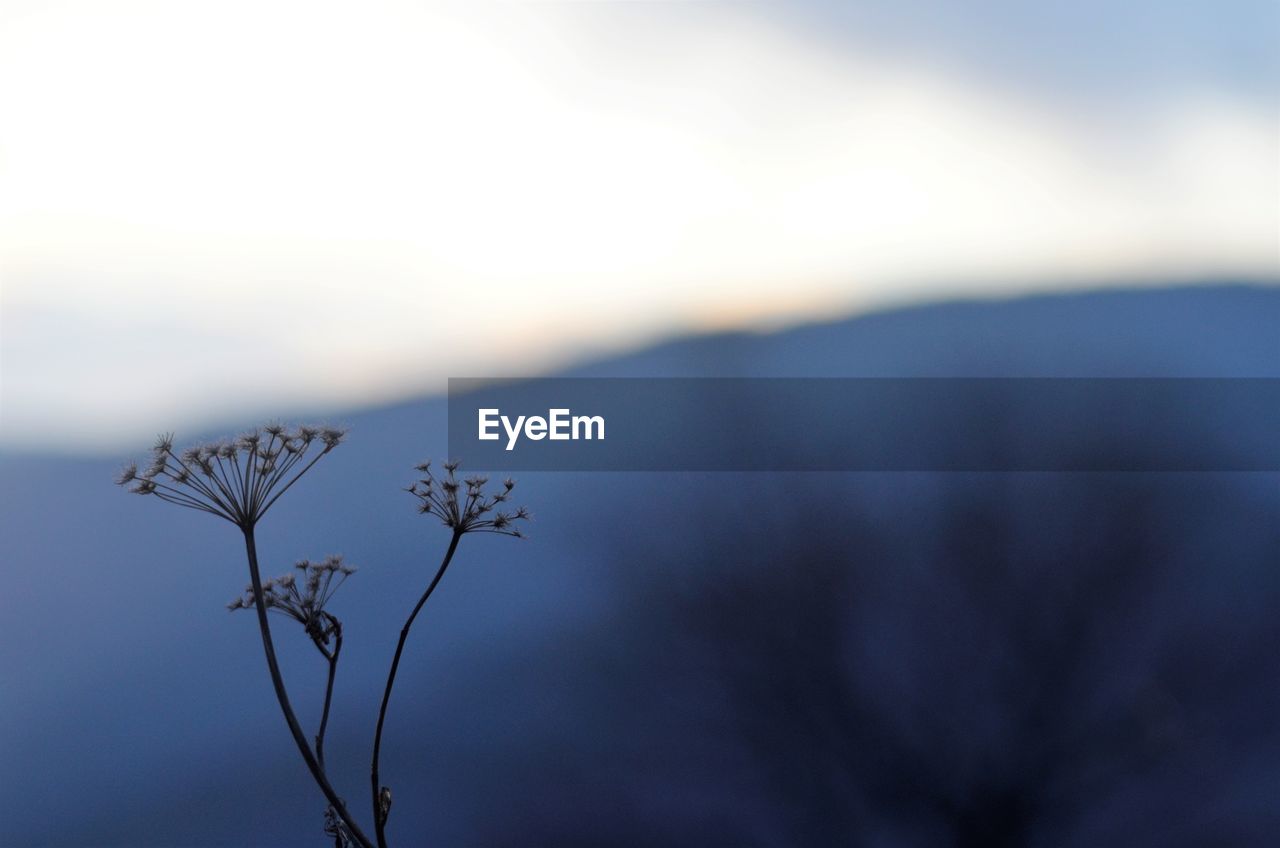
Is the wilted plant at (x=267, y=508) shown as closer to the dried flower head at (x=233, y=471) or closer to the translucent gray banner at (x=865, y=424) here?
the dried flower head at (x=233, y=471)

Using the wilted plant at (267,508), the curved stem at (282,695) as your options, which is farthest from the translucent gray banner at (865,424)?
the curved stem at (282,695)

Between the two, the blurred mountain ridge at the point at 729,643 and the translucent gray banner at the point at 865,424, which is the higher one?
the translucent gray banner at the point at 865,424

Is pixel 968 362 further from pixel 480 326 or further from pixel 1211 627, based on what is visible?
pixel 480 326

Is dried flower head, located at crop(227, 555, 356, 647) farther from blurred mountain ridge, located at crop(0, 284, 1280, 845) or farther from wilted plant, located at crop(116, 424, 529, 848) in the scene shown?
blurred mountain ridge, located at crop(0, 284, 1280, 845)

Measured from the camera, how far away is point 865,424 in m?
1.40

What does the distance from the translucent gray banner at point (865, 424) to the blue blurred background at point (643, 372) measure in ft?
0.08

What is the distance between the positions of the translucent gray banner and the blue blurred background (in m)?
0.03

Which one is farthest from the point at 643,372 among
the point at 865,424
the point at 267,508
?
the point at 267,508

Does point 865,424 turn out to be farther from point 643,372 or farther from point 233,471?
point 233,471

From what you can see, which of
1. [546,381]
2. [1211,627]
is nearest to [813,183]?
[546,381]

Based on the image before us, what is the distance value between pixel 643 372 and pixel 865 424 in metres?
0.31

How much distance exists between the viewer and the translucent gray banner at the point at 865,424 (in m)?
1.38

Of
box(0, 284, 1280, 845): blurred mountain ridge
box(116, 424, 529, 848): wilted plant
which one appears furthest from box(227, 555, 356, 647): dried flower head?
box(0, 284, 1280, 845): blurred mountain ridge

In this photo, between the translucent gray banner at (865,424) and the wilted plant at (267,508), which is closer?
the wilted plant at (267,508)
